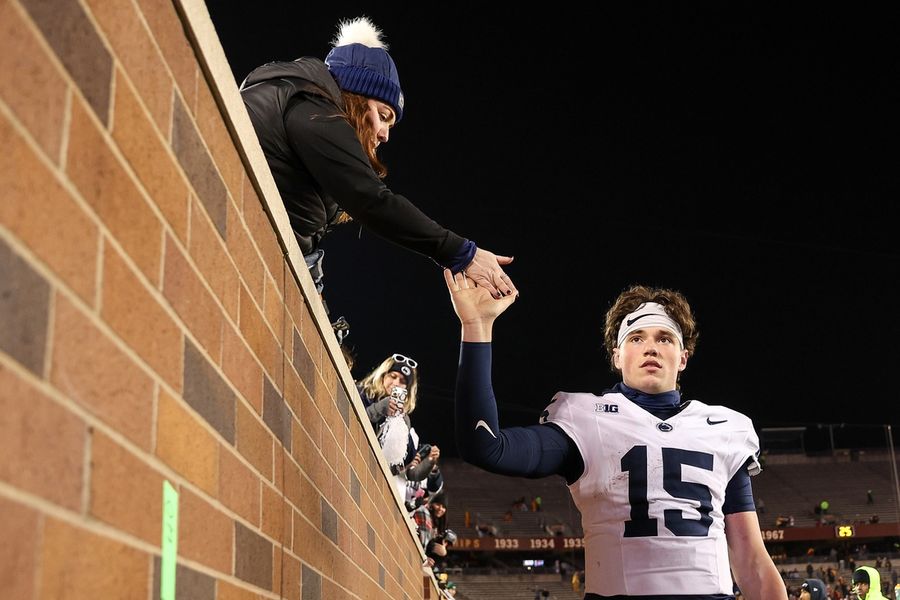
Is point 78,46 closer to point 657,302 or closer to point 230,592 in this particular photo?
point 230,592

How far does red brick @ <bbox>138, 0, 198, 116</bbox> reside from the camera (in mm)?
1182

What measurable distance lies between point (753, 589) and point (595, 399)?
77 centimetres

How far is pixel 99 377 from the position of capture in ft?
2.93

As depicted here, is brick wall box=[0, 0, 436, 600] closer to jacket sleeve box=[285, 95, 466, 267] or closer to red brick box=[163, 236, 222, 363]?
red brick box=[163, 236, 222, 363]

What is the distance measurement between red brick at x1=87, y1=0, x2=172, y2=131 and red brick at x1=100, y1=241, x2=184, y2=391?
0.70ft

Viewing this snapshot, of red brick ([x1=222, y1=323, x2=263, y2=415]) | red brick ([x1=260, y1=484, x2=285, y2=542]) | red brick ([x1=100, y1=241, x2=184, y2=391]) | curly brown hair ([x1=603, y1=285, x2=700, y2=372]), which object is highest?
curly brown hair ([x1=603, y1=285, x2=700, y2=372])

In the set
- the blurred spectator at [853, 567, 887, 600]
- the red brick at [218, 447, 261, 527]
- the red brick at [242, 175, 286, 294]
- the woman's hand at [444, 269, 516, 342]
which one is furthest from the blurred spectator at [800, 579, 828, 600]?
the red brick at [218, 447, 261, 527]

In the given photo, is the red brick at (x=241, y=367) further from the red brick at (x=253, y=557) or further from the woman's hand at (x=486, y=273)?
the woman's hand at (x=486, y=273)

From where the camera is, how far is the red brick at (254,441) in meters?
1.53

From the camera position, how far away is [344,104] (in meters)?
2.82

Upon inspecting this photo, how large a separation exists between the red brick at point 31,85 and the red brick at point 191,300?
1.13 feet

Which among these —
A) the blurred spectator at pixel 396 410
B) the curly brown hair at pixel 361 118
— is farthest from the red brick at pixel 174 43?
the blurred spectator at pixel 396 410

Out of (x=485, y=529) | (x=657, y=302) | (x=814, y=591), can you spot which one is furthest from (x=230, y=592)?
(x=485, y=529)

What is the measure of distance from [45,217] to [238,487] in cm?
79
